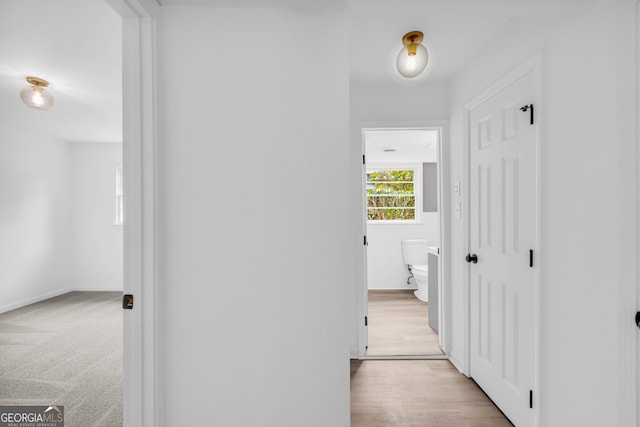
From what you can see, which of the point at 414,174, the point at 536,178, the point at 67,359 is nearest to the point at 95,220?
the point at 67,359

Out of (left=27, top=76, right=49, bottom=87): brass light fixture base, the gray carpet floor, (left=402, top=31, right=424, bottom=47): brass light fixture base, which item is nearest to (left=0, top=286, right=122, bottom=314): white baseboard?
the gray carpet floor

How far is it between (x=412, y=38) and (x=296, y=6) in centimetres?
99

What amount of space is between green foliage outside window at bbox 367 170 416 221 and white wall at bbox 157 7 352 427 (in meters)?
4.43

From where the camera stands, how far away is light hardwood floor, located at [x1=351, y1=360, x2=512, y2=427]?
83.7 inches

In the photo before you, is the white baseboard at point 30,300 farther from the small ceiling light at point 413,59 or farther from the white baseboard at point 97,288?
the small ceiling light at point 413,59

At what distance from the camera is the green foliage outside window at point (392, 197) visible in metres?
5.88

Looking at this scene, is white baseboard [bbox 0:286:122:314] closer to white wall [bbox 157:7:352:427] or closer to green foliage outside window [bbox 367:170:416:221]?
green foliage outside window [bbox 367:170:416:221]

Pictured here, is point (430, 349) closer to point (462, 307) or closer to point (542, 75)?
point (462, 307)

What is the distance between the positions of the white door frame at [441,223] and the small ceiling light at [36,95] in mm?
2807

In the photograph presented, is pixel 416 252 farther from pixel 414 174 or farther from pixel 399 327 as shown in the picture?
pixel 399 327

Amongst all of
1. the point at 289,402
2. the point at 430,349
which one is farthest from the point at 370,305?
the point at 289,402

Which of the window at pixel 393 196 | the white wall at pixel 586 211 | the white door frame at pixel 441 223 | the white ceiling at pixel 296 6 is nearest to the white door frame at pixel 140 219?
the white ceiling at pixel 296 6

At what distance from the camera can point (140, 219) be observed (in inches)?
55.5

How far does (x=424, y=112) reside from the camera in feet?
9.99
